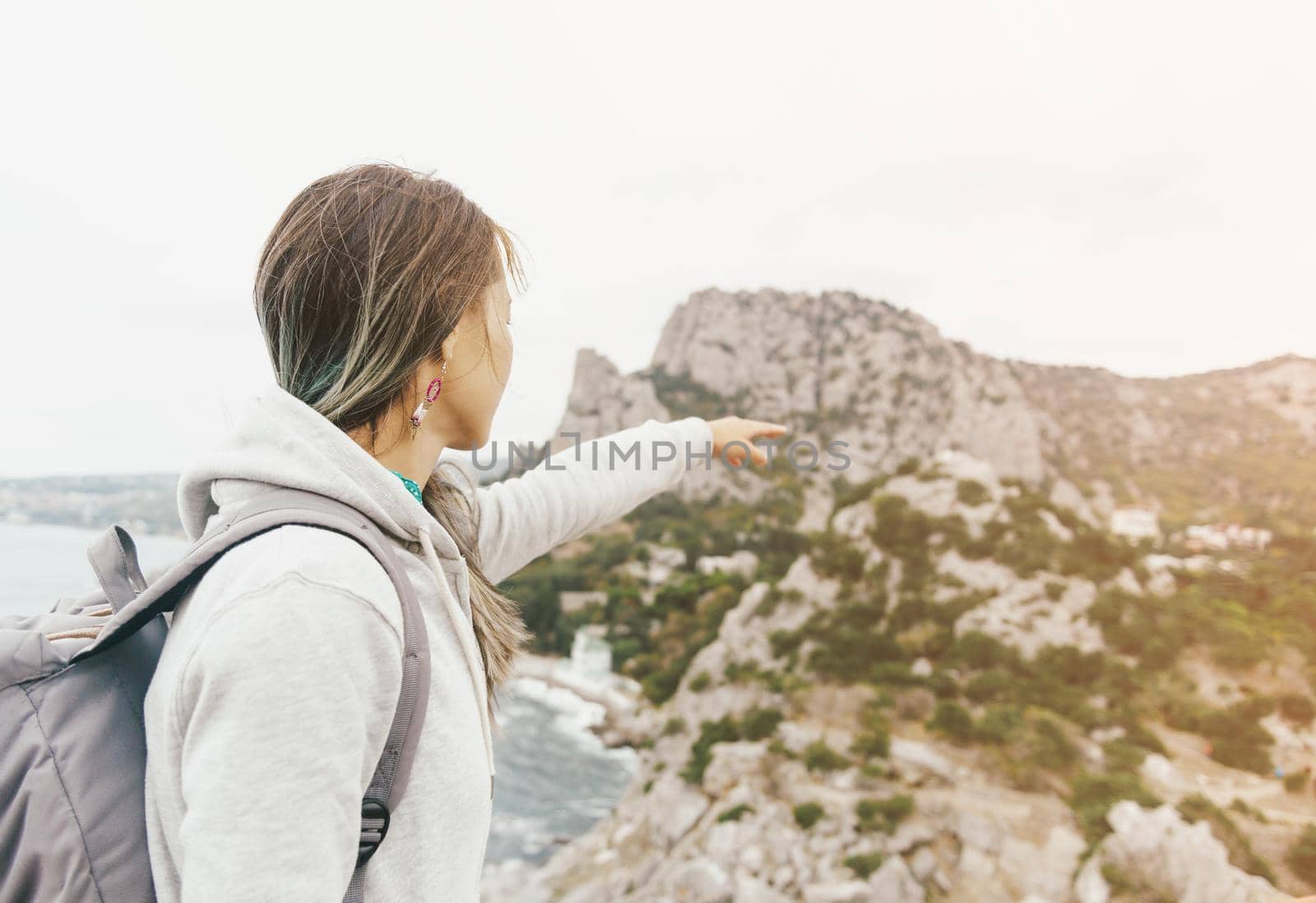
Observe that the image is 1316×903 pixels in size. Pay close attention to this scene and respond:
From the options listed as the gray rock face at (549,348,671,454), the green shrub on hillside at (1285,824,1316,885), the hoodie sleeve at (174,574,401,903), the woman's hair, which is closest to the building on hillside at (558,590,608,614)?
the gray rock face at (549,348,671,454)

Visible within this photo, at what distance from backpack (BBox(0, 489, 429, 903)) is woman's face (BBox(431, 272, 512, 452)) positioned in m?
0.21

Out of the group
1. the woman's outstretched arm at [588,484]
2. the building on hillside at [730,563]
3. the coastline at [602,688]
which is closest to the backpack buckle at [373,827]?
the woman's outstretched arm at [588,484]

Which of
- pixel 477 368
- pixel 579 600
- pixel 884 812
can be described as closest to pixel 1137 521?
pixel 884 812

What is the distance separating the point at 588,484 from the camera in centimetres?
110

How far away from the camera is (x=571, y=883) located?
270 inches

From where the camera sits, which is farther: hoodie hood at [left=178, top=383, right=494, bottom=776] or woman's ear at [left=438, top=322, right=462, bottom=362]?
woman's ear at [left=438, top=322, right=462, bottom=362]

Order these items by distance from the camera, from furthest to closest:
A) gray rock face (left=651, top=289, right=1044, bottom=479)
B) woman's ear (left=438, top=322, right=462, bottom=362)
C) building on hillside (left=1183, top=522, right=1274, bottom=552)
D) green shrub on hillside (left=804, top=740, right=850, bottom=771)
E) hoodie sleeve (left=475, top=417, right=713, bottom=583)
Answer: gray rock face (left=651, top=289, right=1044, bottom=479) → building on hillside (left=1183, top=522, right=1274, bottom=552) → green shrub on hillside (left=804, top=740, right=850, bottom=771) → hoodie sleeve (left=475, top=417, right=713, bottom=583) → woman's ear (left=438, top=322, right=462, bottom=362)

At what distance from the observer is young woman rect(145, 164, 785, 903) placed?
413 mm

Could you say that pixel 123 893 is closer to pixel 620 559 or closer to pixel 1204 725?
pixel 1204 725

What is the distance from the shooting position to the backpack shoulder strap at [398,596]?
1.53 ft

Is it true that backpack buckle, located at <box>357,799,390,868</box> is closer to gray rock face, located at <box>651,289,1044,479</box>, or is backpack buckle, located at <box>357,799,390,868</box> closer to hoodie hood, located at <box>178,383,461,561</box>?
hoodie hood, located at <box>178,383,461,561</box>

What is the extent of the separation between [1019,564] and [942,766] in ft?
9.91

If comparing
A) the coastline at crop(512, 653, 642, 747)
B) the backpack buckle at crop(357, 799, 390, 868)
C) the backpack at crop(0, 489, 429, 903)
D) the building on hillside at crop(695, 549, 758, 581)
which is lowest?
the coastline at crop(512, 653, 642, 747)

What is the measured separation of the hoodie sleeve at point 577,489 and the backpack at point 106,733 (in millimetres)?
471
